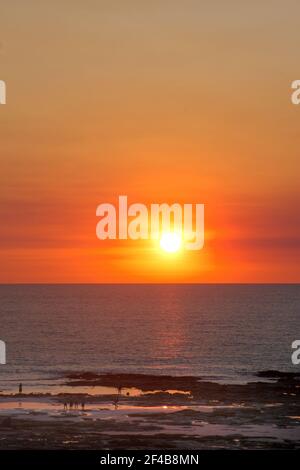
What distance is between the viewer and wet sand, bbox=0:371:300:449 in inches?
2363

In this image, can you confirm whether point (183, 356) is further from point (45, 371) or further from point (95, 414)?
point (95, 414)

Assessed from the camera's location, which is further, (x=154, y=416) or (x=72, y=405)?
(x=72, y=405)

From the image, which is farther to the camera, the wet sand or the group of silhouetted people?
the group of silhouetted people

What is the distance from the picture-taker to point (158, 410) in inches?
2960

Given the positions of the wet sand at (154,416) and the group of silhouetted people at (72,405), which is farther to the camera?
the group of silhouetted people at (72,405)

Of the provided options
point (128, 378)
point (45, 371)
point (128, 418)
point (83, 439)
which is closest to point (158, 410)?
point (128, 418)

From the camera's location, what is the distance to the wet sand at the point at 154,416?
197ft

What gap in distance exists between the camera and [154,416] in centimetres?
7138

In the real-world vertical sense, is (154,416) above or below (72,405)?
below

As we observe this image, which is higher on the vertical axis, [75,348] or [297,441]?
[75,348]

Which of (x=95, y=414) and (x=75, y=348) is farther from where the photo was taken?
(x=75, y=348)
